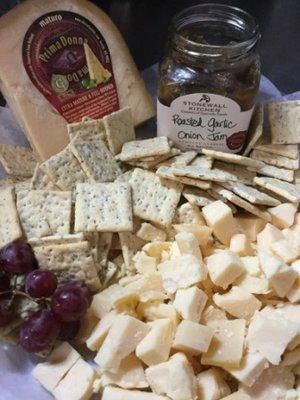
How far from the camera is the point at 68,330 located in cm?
93

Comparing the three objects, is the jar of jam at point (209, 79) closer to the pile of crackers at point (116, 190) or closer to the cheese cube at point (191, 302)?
the pile of crackers at point (116, 190)

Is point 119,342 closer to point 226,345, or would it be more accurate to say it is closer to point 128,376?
point 128,376

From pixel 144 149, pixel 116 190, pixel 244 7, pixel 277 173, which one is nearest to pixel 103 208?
pixel 116 190

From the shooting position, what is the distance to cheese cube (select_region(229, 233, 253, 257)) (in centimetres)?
101

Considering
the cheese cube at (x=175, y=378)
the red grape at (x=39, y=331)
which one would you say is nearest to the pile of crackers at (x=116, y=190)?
the red grape at (x=39, y=331)

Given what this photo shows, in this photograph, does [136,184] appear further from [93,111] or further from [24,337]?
[24,337]

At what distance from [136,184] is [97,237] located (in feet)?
0.47

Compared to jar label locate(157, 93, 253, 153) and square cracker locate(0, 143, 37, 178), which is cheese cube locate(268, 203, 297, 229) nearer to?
jar label locate(157, 93, 253, 153)

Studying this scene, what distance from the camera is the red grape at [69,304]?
0.89 meters

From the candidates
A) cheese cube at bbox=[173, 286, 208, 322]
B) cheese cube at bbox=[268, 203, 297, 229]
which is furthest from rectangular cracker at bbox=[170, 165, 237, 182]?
cheese cube at bbox=[173, 286, 208, 322]

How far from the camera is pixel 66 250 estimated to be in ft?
3.19

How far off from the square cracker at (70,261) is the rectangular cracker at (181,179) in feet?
0.70

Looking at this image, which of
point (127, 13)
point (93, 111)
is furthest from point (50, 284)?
point (127, 13)

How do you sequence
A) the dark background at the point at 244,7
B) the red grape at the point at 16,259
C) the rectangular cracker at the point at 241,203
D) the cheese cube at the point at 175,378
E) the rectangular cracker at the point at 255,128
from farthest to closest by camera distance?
1. the dark background at the point at 244,7
2. the rectangular cracker at the point at 255,128
3. the rectangular cracker at the point at 241,203
4. the red grape at the point at 16,259
5. the cheese cube at the point at 175,378
